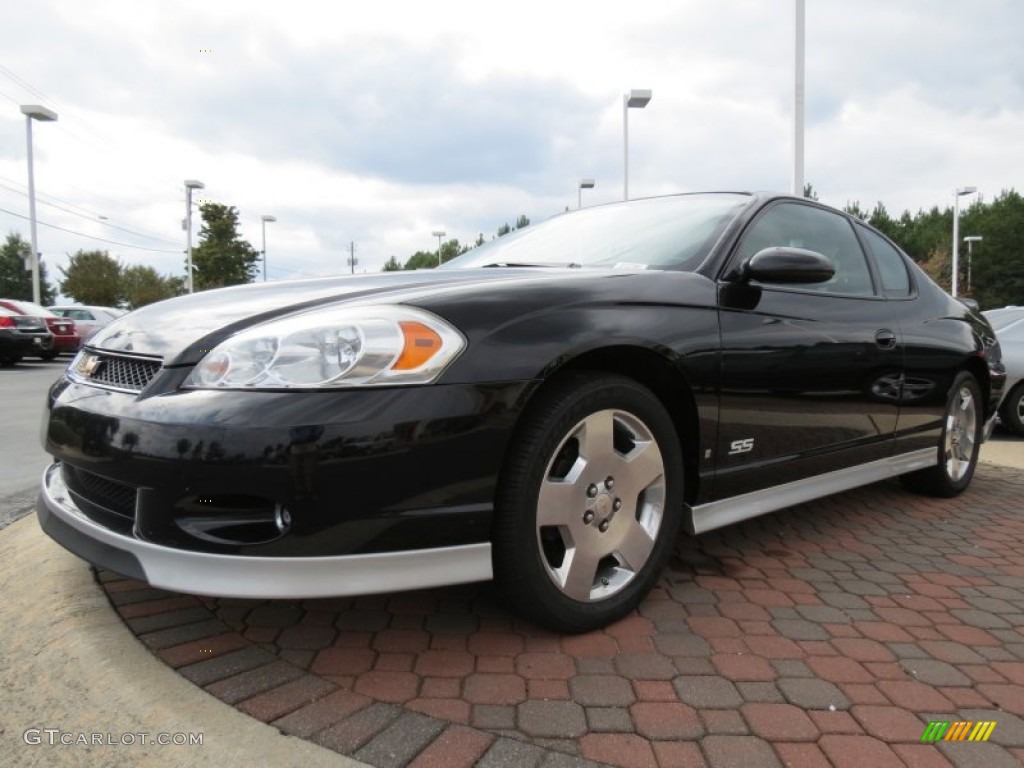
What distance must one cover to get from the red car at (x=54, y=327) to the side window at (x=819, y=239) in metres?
14.6

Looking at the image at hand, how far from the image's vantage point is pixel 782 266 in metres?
2.35

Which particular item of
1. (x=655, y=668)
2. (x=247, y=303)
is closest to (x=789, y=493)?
(x=655, y=668)

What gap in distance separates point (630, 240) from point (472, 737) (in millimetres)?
1918

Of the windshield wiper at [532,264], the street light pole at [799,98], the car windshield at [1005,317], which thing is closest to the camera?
the windshield wiper at [532,264]

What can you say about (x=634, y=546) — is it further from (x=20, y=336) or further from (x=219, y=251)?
(x=219, y=251)

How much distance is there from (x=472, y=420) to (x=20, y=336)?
1439 centimetres

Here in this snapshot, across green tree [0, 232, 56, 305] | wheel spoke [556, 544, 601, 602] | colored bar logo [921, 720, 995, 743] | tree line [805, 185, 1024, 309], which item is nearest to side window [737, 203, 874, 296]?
wheel spoke [556, 544, 601, 602]

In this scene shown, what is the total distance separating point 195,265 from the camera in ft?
112

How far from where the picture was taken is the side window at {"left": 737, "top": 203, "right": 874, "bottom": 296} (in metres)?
2.75

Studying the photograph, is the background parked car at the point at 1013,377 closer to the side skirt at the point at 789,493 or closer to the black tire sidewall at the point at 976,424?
the black tire sidewall at the point at 976,424

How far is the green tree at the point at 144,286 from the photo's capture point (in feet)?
143

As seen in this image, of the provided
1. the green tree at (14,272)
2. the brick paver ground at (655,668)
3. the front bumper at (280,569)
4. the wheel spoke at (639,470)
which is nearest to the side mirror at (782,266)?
the wheel spoke at (639,470)

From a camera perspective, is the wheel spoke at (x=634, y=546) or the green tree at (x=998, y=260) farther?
the green tree at (x=998, y=260)

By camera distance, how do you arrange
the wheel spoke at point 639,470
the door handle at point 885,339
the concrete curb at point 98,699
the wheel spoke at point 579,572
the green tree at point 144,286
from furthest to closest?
1. the green tree at point 144,286
2. the door handle at point 885,339
3. the wheel spoke at point 639,470
4. the wheel spoke at point 579,572
5. the concrete curb at point 98,699
